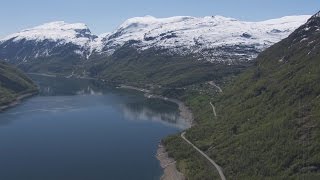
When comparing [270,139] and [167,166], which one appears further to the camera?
[167,166]

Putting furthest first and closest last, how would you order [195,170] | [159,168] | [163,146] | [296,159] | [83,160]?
[163,146] → [83,160] → [159,168] → [195,170] → [296,159]

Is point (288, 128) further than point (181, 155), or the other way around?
point (181, 155)

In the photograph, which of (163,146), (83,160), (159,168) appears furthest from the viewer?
(163,146)

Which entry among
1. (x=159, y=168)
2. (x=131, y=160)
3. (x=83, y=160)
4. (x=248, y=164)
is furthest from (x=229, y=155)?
(x=83, y=160)

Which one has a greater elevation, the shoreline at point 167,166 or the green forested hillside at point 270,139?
the green forested hillside at point 270,139

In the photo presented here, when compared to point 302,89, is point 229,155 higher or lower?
lower

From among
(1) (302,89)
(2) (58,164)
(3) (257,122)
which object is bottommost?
(2) (58,164)

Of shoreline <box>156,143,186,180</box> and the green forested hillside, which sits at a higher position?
the green forested hillside

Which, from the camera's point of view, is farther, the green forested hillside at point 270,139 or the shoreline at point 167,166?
the shoreline at point 167,166

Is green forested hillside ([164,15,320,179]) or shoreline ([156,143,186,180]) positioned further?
shoreline ([156,143,186,180])

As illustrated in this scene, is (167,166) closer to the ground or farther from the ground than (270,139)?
closer to the ground

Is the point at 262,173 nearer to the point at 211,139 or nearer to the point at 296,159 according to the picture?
the point at 296,159
